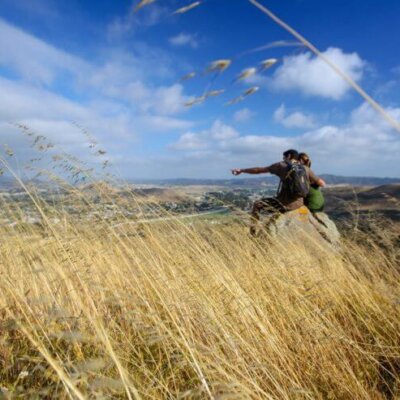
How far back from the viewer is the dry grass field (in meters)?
1.52

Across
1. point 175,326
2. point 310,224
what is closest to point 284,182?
point 310,224

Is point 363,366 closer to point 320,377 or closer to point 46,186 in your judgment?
point 320,377

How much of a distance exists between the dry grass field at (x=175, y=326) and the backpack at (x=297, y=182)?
3387mm

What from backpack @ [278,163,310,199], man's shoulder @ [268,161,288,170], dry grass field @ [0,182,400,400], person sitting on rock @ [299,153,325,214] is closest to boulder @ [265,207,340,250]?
person sitting on rock @ [299,153,325,214]

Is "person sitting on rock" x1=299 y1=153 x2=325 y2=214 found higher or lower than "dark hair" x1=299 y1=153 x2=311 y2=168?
lower

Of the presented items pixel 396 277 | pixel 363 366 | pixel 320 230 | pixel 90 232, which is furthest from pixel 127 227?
pixel 320 230

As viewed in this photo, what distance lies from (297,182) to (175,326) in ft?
17.2

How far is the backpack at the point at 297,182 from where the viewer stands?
6.65 m

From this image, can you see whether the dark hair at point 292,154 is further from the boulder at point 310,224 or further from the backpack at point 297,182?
the boulder at point 310,224

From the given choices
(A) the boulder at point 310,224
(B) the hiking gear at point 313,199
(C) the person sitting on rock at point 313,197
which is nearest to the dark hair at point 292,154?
(C) the person sitting on rock at point 313,197

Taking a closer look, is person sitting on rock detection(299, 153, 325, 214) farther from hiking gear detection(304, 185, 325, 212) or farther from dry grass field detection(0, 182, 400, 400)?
dry grass field detection(0, 182, 400, 400)

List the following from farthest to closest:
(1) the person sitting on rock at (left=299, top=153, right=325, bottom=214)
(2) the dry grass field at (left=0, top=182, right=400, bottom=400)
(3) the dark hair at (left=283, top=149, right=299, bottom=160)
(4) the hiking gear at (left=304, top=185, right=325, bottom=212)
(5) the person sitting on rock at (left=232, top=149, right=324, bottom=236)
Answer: (4) the hiking gear at (left=304, top=185, right=325, bottom=212) → (1) the person sitting on rock at (left=299, top=153, right=325, bottom=214) → (3) the dark hair at (left=283, top=149, right=299, bottom=160) → (5) the person sitting on rock at (left=232, top=149, right=324, bottom=236) → (2) the dry grass field at (left=0, top=182, right=400, bottom=400)

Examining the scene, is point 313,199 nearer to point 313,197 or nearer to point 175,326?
point 313,197

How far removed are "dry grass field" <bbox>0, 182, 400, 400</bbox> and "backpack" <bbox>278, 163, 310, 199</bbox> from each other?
3387 mm
